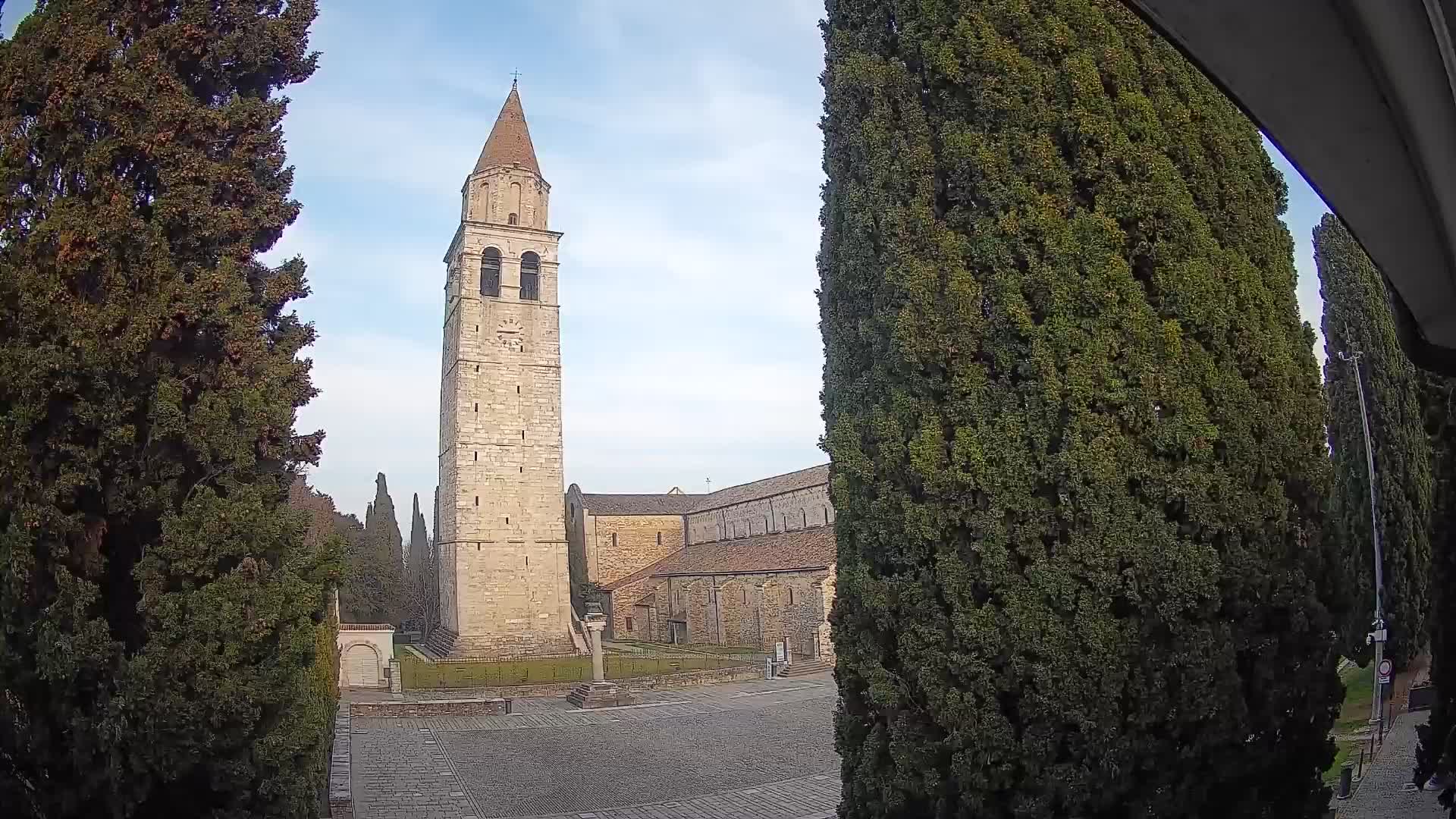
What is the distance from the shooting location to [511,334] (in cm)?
3516

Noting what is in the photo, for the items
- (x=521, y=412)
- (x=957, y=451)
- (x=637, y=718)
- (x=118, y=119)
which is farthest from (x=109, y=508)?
(x=521, y=412)

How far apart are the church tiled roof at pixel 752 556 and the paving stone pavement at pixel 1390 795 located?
2069cm

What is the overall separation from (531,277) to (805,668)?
18759 millimetres

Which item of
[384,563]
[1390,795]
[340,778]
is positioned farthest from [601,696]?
[384,563]

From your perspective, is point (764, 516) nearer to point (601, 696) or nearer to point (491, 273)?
point (491, 273)

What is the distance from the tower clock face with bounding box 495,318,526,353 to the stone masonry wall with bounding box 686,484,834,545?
13.9 m

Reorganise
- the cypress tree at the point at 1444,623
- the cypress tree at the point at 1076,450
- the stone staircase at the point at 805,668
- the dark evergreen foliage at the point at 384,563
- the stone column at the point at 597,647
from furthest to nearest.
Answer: the dark evergreen foliage at the point at 384,563 < the stone staircase at the point at 805,668 < the stone column at the point at 597,647 < the cypress tree at the point at 1444,623 < the cypress tree at the point at 1076,450

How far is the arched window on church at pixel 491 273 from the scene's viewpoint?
3559 cm

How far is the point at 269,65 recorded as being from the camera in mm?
6469

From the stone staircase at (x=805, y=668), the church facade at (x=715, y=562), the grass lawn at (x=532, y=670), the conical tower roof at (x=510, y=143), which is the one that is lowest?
the stone staircase at (x=805, y=668)

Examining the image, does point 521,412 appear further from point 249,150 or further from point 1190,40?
point 1190,40

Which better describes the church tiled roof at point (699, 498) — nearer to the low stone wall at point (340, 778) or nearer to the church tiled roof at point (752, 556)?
the church tiled roof at point (752, 556)

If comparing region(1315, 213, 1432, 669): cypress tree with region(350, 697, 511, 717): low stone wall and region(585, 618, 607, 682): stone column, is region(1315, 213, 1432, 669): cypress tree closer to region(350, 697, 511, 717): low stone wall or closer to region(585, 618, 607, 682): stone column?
region(585, 618, 607, 682): stone column

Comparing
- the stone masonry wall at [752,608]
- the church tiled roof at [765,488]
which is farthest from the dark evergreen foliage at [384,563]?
the church tiled roof at [765,488]
